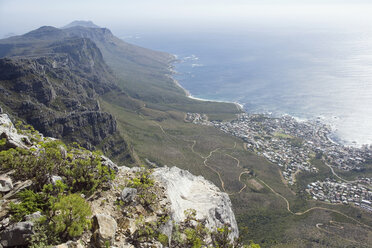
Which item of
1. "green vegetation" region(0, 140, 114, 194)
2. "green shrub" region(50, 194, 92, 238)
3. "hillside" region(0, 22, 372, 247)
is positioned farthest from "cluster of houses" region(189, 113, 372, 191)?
"green shrub" region(50, 194, 92, 238)

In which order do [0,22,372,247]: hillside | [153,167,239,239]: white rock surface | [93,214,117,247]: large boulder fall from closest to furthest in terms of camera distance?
[93,214,117,247]: large boulder < [153,167,239,239]: white rock surface < [0,22,372,247]: hillside

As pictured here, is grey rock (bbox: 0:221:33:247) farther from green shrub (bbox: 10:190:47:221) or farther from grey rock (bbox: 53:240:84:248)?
grey rock (bbox: 53:240:84:248)

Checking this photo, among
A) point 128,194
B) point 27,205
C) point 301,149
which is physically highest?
point 27,205

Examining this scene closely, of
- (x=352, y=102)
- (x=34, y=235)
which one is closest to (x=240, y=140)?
(x=352, y=102)

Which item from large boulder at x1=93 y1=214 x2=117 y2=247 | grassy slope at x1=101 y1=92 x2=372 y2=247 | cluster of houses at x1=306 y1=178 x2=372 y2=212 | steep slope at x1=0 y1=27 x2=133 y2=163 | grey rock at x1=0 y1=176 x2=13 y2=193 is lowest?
cluster of houses at x1=306 y1=178 x2=372 y2=212

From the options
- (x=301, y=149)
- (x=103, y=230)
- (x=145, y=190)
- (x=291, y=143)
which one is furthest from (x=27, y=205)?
(x=291, y=143)

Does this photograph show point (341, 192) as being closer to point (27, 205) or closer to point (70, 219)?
point (70, 219)
